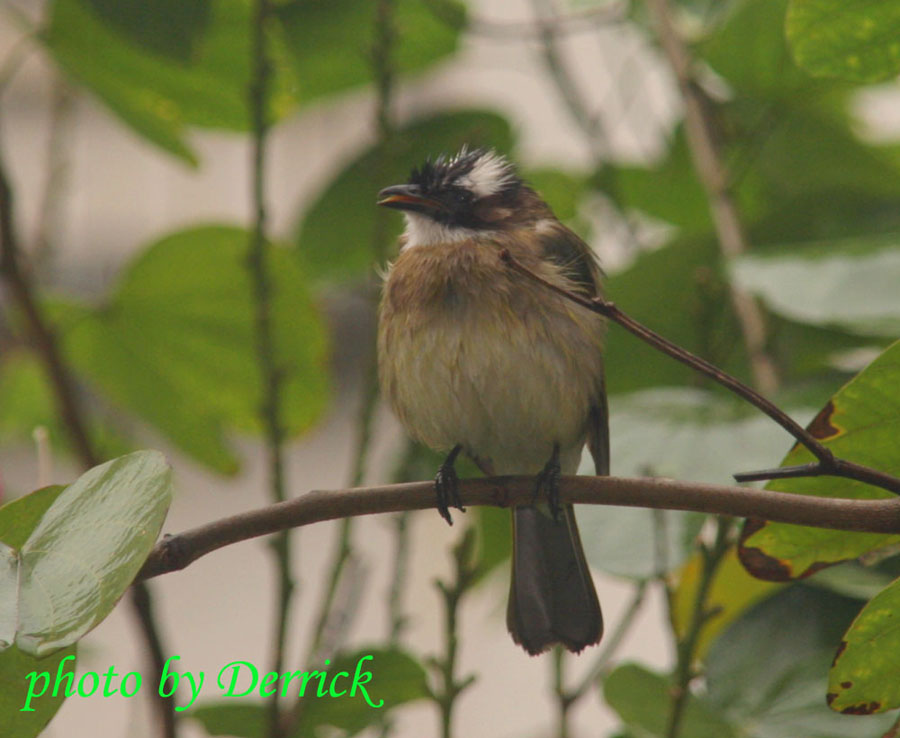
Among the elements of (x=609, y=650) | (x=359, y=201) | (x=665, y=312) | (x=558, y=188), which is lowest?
(x=609, y=650)

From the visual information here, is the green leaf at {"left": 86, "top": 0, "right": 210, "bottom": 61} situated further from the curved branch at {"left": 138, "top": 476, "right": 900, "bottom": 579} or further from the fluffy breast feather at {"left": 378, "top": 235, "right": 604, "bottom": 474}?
the curved branch at {"left": 138, "top": 476, "right": 900, "bottom": 579}

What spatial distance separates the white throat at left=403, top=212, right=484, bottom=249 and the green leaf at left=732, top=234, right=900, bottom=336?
56 centimetres

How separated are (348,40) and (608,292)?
63cm

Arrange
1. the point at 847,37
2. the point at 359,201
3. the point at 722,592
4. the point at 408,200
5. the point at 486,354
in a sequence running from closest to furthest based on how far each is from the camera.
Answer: the point at 847,37
the point at 722,592
the point at 486,354
the point at 408,200
the point at 359,201

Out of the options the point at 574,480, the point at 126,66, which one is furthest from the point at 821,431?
the point at 126,66

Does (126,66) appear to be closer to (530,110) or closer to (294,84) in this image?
(294,84)

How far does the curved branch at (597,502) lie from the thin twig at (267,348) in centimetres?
50

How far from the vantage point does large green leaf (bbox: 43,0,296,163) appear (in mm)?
1896

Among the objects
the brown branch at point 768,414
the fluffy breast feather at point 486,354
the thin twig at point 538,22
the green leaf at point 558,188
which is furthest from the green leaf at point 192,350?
the brown branch at point 768,414

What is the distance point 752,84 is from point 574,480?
1036 mm

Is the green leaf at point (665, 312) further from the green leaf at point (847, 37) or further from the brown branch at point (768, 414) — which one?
the brown branch at point (768, 414)

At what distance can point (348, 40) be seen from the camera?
82.6 inches

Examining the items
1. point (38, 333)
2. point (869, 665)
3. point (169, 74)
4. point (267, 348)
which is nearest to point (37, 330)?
point (38, 333)

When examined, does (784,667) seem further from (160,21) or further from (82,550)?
(160,21)
